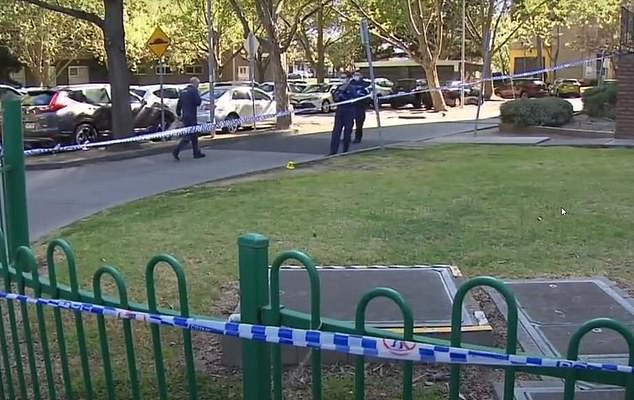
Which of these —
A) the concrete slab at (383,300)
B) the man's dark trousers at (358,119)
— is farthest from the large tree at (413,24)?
the concrete slab at (383,300)

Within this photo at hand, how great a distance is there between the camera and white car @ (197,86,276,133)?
918 inches

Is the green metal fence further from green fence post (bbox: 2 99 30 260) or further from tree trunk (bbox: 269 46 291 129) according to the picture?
tree trunk (bbox: 269 46 291 129)

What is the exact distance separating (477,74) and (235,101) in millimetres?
34736

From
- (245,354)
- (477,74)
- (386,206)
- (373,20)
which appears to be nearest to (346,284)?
(245,354)

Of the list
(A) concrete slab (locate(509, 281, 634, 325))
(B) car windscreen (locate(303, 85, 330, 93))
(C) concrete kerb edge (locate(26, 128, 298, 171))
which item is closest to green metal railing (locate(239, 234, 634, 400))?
(A) concrete slab (locate(509, 281, 634, 325))

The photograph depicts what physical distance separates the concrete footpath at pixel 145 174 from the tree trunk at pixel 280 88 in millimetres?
2377

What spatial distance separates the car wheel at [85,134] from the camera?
18922 mm

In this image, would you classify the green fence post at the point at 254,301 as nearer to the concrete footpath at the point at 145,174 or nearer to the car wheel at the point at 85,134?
the concrete footpath at the point at 145,174

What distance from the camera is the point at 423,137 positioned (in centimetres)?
2103

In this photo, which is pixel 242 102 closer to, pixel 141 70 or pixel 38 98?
pixel 38 98

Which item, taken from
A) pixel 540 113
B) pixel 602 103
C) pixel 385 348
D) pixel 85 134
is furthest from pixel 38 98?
pixel 385 348

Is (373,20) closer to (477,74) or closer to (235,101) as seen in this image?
(235,101)

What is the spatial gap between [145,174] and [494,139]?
349 inches

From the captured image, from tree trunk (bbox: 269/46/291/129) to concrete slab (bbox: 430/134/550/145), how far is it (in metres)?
5.29
